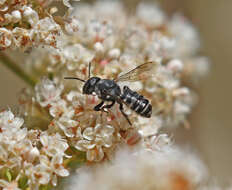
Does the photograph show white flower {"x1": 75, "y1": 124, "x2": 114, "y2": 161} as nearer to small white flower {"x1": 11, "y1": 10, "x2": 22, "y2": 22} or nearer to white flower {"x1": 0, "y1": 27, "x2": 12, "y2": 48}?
white flower {"x1": 0, "y1": 27, "x2": 12, "y2": 48}

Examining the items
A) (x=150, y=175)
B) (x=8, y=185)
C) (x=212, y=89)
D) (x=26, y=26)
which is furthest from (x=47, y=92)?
(x=212, y=89)

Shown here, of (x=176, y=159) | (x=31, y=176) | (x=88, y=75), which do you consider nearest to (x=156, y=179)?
(x=176, y=159)

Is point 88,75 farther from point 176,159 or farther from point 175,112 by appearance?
point 176,159

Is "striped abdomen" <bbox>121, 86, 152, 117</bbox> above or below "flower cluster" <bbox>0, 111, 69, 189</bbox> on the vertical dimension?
above

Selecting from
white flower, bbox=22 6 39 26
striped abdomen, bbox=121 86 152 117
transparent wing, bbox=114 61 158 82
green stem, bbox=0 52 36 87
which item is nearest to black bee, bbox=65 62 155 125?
striped abdomen, bbox=121 86 152 117

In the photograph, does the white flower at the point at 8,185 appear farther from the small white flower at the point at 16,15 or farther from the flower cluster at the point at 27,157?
the small white flower at the point at 16,15

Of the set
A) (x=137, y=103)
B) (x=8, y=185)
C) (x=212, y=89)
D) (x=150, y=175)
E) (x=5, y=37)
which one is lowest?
(x=212, y=89)

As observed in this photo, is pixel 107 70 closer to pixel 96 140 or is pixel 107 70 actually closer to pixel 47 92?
pixel 47 92
